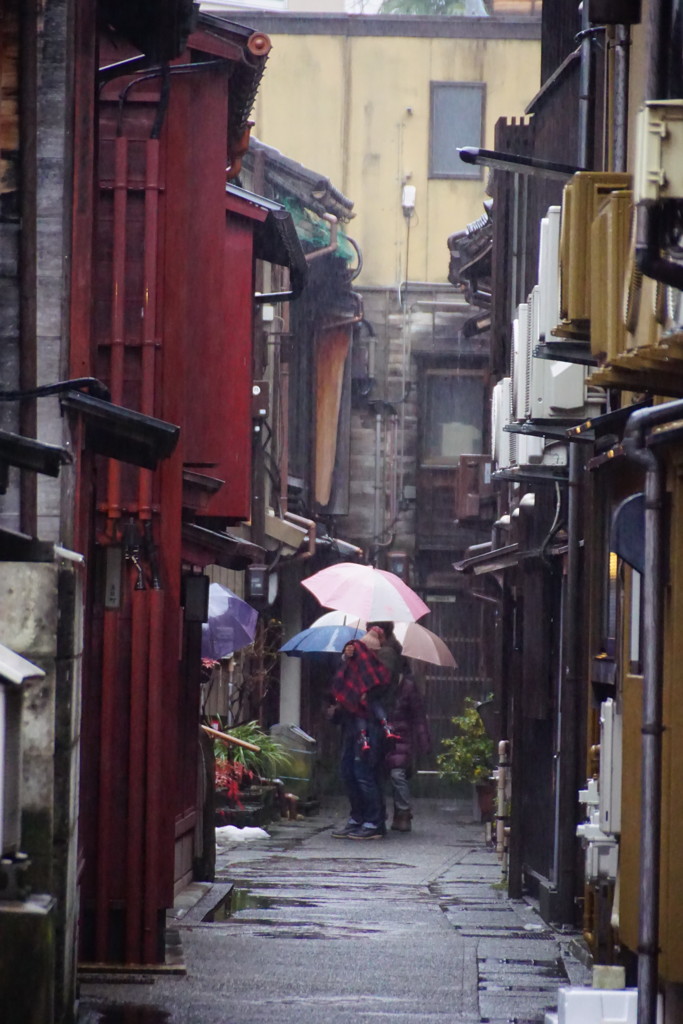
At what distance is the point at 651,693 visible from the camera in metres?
7.78

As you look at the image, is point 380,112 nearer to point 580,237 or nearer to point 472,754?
point 472,754

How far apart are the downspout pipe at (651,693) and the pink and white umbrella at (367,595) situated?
46.5 ft

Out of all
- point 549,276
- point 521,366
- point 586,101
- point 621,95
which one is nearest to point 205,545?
point 521,366

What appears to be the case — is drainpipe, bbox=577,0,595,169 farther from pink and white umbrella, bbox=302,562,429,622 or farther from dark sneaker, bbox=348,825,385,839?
dark sneaker, bbox=348,825,385,839

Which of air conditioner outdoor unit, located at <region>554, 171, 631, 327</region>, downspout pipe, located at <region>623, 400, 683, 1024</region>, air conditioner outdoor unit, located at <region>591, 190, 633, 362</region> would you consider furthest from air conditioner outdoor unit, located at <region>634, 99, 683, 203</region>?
air conditioner outdoor unit, located at <region>554, 171, 631, 327</region>

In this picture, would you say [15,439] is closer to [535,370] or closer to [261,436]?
[535,370]

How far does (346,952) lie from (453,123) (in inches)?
875

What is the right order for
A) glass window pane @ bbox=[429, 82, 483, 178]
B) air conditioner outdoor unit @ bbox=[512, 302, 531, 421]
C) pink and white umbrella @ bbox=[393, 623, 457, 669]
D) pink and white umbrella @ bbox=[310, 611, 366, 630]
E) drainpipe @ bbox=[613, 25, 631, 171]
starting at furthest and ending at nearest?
glass window pane @ bbox=[429, 82, 483, 178] → pink and white umbrella @ bbox=[310, 611, 366, 630] → pink and white umbrella @ bbox=[393, 623, 457, 669] → air conditioner outdoor unit @ bbox=[512, 302, 531, 421] → drainpipe @ bbox=[613, 25, 631, 171]

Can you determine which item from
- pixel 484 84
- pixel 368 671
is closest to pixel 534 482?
pixel 368 671

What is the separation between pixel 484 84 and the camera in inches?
1227

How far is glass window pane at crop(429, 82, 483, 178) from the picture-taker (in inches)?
1230

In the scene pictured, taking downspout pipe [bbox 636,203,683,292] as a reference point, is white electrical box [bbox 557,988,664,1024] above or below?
below

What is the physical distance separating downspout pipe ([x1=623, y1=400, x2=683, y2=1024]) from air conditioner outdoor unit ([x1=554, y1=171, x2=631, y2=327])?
1.26 metres

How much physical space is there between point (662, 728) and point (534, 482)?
266 inches
